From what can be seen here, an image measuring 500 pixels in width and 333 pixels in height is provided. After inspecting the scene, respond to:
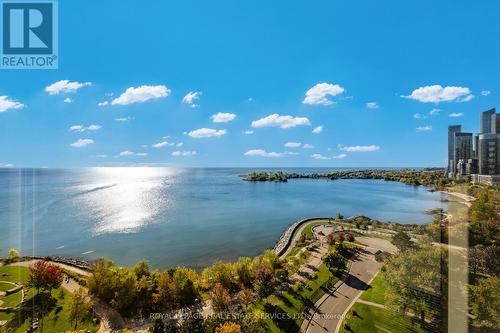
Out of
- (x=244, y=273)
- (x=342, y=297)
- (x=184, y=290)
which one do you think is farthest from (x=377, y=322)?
(x=184, y=290)

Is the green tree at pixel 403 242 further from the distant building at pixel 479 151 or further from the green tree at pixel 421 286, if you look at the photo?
the distant building at pixel 479 151

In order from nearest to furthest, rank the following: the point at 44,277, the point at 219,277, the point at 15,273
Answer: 1. the point at 44,277
2. the point at 219,277
3. the point at 15,273

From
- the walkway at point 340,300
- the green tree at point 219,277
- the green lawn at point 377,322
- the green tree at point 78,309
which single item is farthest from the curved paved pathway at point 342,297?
the green tree at point 78,309

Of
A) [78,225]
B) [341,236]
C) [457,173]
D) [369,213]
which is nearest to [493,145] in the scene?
[457,173]

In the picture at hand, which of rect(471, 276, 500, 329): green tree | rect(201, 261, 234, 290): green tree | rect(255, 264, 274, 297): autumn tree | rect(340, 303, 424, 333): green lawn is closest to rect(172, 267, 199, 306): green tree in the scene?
rect(201, 261, 234, 290): green tree

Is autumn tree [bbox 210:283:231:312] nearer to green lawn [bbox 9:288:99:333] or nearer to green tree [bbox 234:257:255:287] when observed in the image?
green tree [bbox 234:257:255:287]

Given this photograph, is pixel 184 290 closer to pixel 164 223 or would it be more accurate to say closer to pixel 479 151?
pixel 164 223

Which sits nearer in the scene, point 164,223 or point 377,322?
point 377,322
